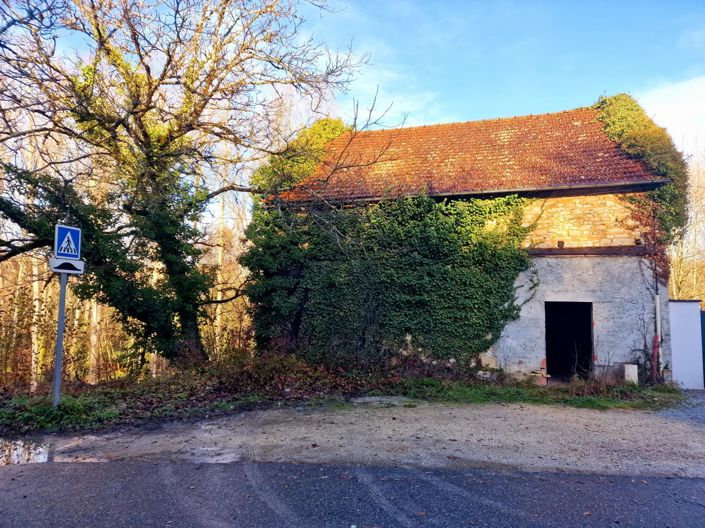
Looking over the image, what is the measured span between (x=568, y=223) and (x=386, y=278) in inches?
179

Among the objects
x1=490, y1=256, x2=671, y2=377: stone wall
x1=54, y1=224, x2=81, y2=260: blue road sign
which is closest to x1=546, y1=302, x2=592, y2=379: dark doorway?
x1=490, y1=256, x2=671, y2=377: stone wall

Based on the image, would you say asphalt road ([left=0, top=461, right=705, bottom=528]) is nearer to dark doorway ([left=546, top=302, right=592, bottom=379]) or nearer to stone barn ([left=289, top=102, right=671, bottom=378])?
stone barn ([left=289, top=102, right=671, bottom=378])

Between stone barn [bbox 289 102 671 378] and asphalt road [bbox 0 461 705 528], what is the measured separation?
604 cm

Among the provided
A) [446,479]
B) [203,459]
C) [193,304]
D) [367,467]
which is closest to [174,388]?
[193,304]

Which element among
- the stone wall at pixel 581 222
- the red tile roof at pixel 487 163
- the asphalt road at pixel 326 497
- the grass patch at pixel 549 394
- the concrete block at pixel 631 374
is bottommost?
the grass patch at pixel 549 394

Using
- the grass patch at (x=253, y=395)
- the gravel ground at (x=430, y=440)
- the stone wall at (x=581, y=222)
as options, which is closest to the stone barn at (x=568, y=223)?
the stone wall at (x=581, y=222)

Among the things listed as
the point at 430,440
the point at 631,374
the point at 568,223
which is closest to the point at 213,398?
the point at 430,440

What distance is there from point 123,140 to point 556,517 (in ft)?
34.4

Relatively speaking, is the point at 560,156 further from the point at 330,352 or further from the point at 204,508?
the point at 204,508

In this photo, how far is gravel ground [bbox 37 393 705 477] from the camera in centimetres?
532

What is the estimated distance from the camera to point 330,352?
1177 cm

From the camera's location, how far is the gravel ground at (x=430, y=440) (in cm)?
532

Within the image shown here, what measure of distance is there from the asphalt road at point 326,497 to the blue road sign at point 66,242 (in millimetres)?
3229

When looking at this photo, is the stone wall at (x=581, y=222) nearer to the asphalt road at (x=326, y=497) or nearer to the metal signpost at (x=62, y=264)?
the asphalt road at (x=326, y=497)
